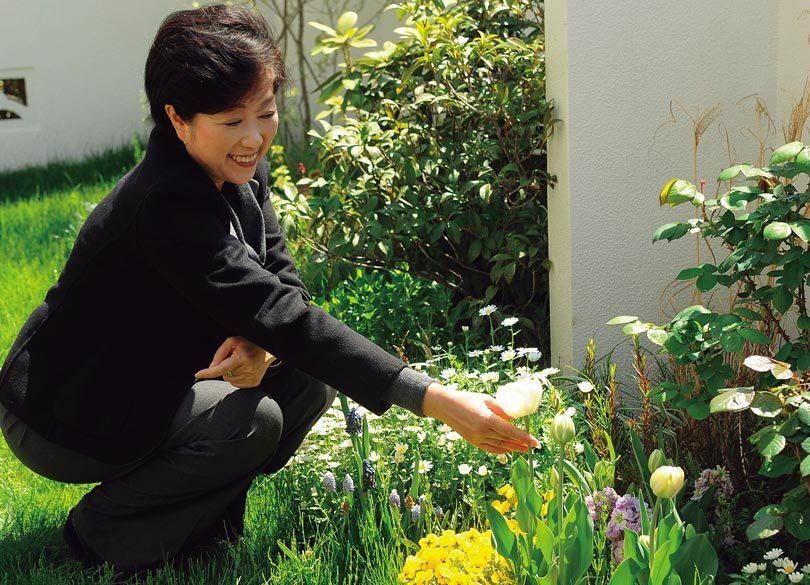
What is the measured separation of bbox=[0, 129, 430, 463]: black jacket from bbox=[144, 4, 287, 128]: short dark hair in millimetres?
140

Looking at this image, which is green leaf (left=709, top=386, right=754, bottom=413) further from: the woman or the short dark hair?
the short dark hair

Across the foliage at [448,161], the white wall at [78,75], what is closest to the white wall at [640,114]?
the foliage at [448,161]

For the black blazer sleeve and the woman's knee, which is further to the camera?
the woman's knee

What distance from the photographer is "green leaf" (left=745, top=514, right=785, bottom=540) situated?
2.11 metres

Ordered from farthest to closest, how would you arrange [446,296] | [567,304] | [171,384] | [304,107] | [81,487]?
1. [304,107]
2. [446,296]
3. [567,304]
4. [81,487]
5. [171,384]

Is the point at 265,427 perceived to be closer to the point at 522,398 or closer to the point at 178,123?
the point at 178,123

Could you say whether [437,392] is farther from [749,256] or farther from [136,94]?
[136,94]

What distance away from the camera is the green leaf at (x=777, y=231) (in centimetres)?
212

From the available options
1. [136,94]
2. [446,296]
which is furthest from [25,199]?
[446,296]

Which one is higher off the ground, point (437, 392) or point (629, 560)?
point (437, 392)

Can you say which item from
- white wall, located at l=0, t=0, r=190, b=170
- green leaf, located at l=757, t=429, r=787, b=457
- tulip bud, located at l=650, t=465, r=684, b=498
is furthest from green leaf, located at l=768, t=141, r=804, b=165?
white wall, located at l=0, t=0, r=190, b=170

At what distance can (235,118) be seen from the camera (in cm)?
222

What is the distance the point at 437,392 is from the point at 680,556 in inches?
21.4

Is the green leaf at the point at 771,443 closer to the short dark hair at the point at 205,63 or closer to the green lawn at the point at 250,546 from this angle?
the green lawn at the point at 250,546
